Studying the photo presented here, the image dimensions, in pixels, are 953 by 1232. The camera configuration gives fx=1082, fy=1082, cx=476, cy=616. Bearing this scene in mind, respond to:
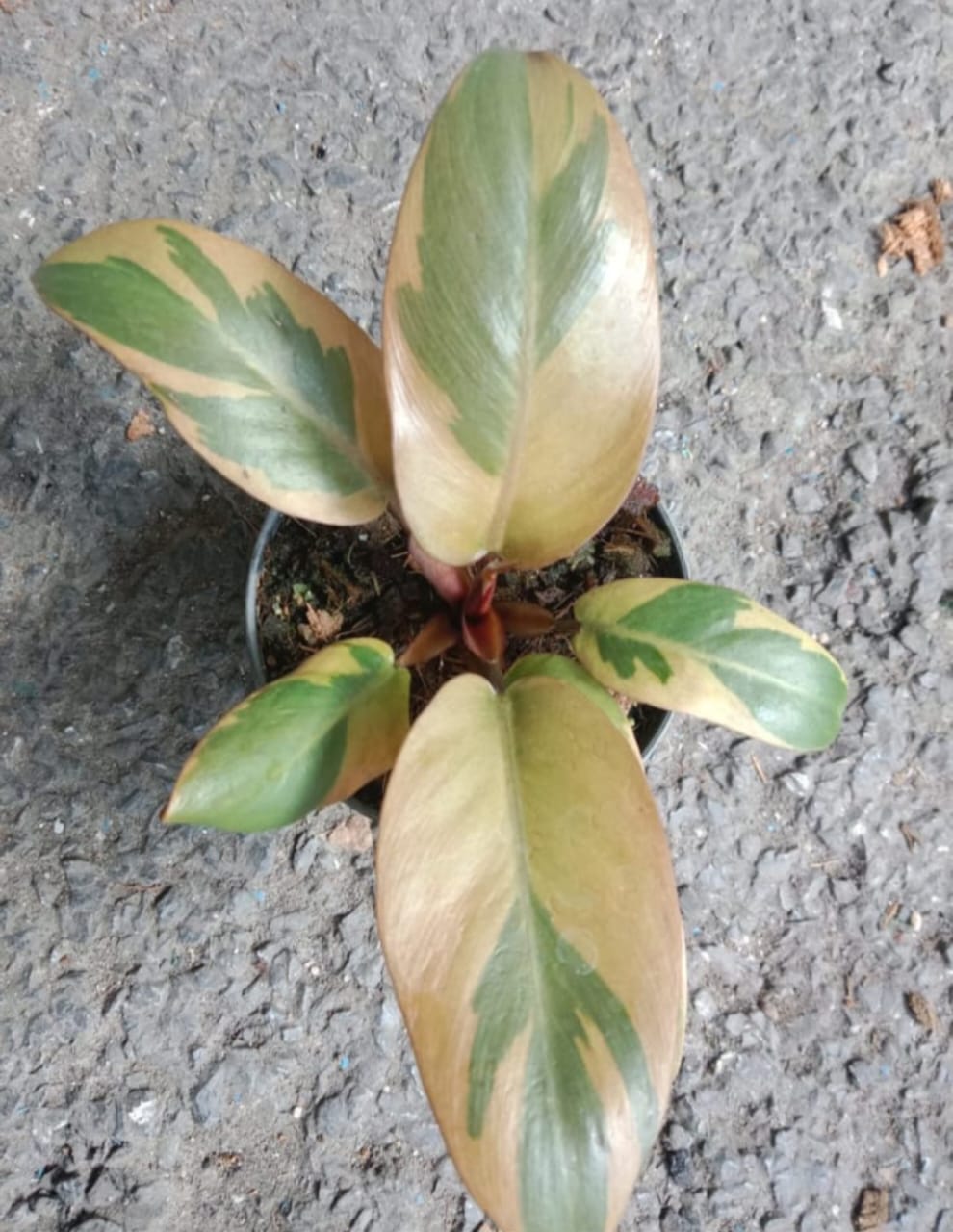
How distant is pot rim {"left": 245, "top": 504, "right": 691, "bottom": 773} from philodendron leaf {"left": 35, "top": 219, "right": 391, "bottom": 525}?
0.50ft

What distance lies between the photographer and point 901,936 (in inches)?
42.4

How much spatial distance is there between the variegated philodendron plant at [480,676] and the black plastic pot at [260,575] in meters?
0.12

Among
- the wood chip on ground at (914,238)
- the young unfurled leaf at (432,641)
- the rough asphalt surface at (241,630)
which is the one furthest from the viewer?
the wood chip on ground at (914,238)

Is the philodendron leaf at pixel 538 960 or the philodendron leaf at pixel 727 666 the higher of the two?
the philodendron leaf at pixel 727 666

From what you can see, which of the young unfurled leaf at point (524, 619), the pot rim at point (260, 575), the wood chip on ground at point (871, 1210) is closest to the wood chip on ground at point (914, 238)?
the pot rim at point (260, 575)

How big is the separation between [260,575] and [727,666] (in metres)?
0.39

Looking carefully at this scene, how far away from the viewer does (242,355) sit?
667mm

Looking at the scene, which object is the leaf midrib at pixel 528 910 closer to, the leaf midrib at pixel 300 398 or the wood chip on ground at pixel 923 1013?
the leaf midrib at pixel 300 398

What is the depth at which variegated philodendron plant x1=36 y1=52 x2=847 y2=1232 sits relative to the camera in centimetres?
57

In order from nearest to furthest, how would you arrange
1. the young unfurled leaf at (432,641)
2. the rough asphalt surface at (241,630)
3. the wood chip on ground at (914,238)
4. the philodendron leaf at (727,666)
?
1. the philodendron leaf at (727,666)
2. the young unfurled leaf at (432,641)
3. the rough asphalt surface at (241,630)
4. the wood chip on ground at (914,238)

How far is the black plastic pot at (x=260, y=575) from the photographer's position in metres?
0.84

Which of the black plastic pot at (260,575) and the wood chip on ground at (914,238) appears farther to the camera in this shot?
the wood chip on ground at (914,238)

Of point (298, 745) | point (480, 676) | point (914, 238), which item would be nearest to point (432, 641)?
point (480, 676)

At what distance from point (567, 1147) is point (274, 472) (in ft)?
1.40
